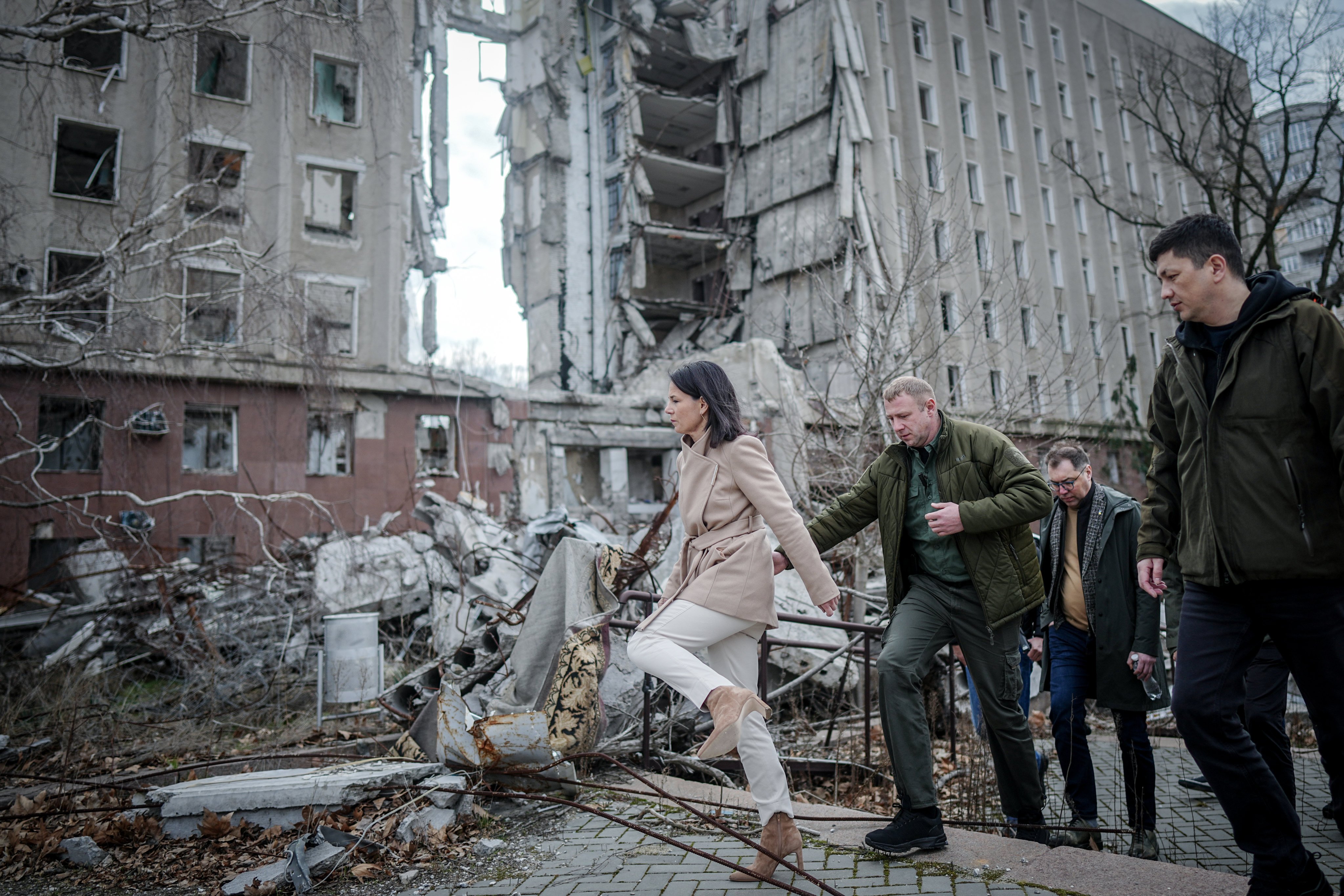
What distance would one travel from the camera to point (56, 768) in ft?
19.2

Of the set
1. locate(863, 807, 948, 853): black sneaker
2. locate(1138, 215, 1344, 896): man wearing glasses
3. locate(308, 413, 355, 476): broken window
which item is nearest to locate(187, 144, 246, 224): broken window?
locate(308, 413, 355, 476): broken window

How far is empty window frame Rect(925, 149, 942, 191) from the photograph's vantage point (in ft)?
107

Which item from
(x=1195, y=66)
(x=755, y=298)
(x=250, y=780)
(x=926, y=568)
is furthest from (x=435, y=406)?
(x=1195, y=66)

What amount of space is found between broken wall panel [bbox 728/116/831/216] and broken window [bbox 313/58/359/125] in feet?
46.1

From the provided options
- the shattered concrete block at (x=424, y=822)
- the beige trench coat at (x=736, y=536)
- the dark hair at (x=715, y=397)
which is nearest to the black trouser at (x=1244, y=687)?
the beige trench coat at (x=736, y=536)

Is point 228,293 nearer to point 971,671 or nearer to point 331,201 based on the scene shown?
point 971,671

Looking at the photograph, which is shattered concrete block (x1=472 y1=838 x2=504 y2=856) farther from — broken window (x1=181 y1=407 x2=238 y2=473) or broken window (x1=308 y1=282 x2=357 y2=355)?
broken window (x1=181 y1=407 x2=238 y2=473)

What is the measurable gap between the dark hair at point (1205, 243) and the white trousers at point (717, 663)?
7.02ft

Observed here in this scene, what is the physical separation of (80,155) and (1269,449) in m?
27.0

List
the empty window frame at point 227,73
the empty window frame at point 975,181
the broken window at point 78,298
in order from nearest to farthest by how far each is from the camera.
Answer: the broken window at point 78,298, the empty window frame at point 227,73, the empty window frame at point 975,181

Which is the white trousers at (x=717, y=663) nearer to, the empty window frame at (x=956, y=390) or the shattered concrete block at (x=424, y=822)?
the shattered concrete block at (x=424, y=822)

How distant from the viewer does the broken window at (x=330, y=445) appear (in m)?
21.0

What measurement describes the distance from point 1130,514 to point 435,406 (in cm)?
1929

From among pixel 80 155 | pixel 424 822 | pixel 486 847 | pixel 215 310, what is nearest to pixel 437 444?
pixel 215 310
